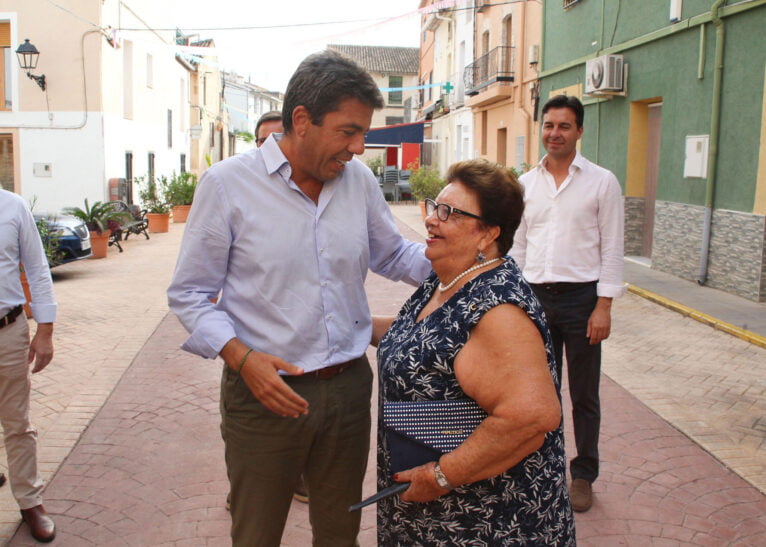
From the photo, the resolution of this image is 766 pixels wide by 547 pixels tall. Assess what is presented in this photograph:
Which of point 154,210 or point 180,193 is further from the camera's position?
point 180,193

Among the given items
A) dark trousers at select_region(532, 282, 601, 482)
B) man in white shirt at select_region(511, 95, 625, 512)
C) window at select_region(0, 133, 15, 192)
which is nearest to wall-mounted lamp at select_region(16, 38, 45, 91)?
window at select_region(0, 133, 15, 192)

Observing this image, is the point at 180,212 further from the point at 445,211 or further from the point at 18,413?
the point at 445,211

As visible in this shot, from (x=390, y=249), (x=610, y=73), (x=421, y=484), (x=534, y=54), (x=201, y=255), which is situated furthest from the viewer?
(x=534, y=54)

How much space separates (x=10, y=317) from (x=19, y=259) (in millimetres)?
283

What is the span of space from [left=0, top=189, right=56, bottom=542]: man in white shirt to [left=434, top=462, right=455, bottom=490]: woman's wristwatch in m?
2.31

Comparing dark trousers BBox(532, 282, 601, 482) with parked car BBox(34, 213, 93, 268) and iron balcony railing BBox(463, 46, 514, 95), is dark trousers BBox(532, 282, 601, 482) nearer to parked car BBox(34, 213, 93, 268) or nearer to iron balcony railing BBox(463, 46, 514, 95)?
parked car BBox(34, 213, 93, 268)

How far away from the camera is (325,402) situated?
2436 mm

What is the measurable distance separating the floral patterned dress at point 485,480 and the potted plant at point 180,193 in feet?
66.2

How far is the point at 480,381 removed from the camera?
1955 millimetres

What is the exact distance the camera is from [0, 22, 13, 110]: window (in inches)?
692

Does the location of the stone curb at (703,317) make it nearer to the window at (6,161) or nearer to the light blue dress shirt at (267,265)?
the light blue dress shirt at (267,265)

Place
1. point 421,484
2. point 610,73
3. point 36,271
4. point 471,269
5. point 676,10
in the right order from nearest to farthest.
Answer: point 421,484, point 471,269, point 36,271, point 676,10, point 610,73

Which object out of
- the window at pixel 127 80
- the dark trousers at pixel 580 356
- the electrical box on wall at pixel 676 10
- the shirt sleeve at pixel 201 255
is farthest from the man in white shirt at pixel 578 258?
the window at pixel 127 80

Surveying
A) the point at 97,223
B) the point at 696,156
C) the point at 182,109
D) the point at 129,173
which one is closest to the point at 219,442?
the point at 696,156
